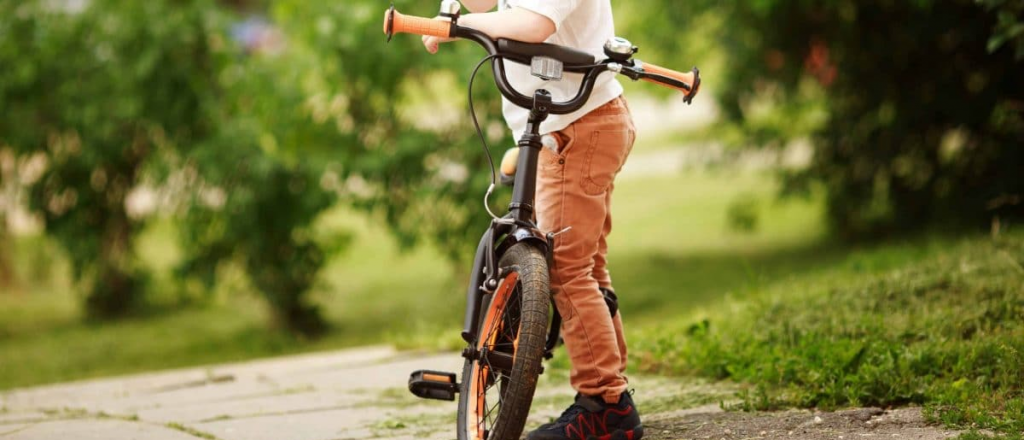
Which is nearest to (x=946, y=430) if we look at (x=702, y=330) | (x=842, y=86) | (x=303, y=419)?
(x=702, y=330)

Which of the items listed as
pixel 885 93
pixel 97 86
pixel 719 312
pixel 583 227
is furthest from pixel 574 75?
pixel 885 93

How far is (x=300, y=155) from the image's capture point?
26.1 ft

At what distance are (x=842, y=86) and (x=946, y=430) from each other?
6107 mm

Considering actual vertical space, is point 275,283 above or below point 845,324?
above

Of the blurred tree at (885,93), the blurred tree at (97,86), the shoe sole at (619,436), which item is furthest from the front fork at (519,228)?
the blurred tree at (97,86)

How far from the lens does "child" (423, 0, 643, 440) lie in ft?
11.2

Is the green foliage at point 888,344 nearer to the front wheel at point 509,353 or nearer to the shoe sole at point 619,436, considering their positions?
the shoe sole at point 619,436

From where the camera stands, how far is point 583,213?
3436 mm

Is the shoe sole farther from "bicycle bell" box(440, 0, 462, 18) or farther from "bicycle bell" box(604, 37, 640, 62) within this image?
"bicycle bell" box(440, 0, 462, 18)

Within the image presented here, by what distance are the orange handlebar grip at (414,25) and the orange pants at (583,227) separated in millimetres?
475

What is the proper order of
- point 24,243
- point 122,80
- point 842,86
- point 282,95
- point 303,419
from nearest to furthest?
point 303,419
point 282,95
point 122,80
point 842,86
point 24,243

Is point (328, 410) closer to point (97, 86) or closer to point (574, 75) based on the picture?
point (574, 75)

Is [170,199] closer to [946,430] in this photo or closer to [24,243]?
[24,243]

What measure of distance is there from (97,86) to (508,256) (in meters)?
6.08
